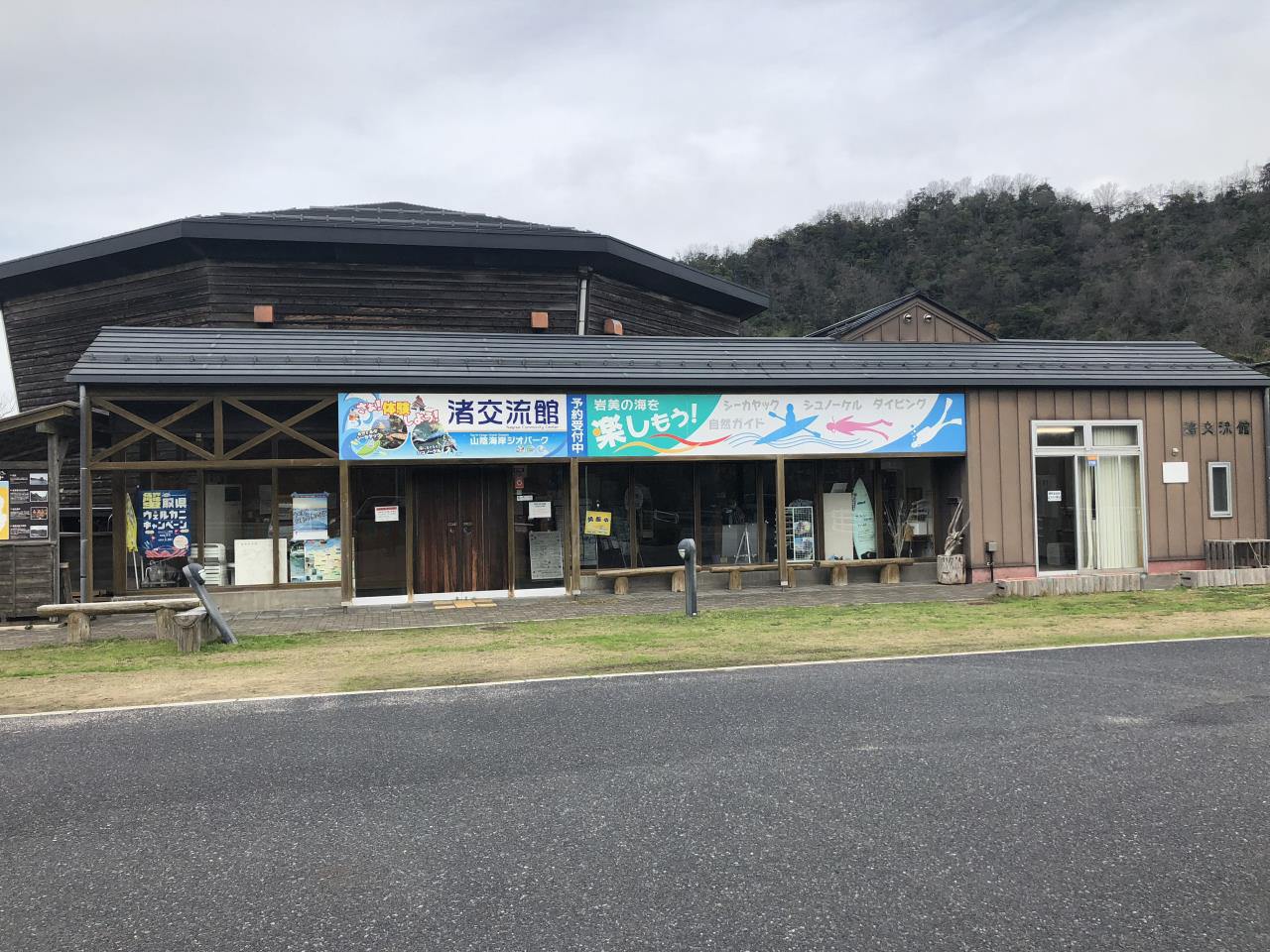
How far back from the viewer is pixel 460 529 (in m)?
15.1

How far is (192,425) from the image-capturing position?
1477cm

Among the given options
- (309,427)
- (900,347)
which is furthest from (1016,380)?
(309,427)

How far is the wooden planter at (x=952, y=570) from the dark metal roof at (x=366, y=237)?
9327 millimetres

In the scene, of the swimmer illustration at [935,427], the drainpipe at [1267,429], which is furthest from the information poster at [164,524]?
the drainpipe at [1267,429]

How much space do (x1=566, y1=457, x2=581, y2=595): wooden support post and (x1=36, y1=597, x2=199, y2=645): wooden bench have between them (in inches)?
225

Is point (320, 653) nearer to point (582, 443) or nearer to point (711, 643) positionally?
point (711, 643)

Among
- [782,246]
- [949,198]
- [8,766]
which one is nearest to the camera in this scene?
[8,766]

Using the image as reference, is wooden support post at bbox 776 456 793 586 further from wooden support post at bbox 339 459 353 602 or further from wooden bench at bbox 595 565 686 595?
wooden support post at bbox 339 459 353 602

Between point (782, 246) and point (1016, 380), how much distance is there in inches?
1915

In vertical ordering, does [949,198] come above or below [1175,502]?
above

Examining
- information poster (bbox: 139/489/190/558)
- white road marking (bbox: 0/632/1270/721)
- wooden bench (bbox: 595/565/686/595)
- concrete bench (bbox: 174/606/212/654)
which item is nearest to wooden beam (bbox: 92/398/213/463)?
information poster (bbox: 139/489/190/558)

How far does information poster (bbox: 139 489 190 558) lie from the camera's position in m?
14.1

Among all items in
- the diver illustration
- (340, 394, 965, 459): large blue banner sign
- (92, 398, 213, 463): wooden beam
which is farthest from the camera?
the diver illustration

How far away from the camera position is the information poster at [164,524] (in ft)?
46.4
